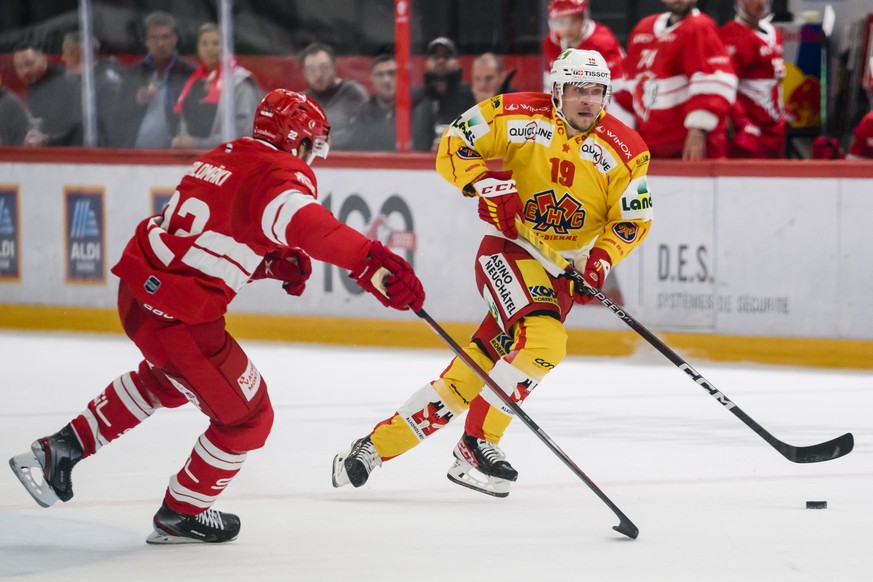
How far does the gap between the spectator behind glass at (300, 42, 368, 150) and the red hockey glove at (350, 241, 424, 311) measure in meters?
4.29

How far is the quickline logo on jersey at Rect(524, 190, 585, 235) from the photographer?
185 inches

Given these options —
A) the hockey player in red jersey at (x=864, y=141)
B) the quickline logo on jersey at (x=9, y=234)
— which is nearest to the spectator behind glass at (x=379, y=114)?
the quickline logo on jersey at (x=9, y=234)

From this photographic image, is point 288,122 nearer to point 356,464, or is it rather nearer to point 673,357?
point 356,464

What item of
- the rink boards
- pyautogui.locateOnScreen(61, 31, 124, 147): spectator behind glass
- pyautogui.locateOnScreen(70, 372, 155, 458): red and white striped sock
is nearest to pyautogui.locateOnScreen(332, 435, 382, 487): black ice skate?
pyautogui.locateOnScreen(70, 372, 155, 458): red and white striped sock

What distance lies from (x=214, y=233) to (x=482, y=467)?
3.89 feet

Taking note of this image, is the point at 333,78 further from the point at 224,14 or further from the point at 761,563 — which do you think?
the point at 761,563

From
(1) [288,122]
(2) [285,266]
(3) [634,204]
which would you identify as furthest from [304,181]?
(3) [634,204]

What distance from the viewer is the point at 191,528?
389cm

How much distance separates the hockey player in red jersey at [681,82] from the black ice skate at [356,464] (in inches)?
126

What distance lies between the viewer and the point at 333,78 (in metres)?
7.91

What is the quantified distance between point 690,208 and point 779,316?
0.64m

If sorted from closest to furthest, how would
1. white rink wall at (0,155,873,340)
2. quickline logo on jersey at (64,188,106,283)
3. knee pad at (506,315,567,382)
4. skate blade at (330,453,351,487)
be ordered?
1. knee pad at (506,315,567,382)
2. skate blade at (330,453,351,487)
3. white rink wall at (0,155,873,340)
4. quickline logo on jersey at (64,188,106,283)

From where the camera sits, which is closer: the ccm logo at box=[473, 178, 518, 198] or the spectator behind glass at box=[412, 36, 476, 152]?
the ccm logo at box=[473, 178, 518, 198]

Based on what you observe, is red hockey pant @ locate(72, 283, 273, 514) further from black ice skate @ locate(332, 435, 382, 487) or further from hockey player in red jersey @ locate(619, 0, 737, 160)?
hockey player in red jersey @ locate(619, 0, 737, 160)
